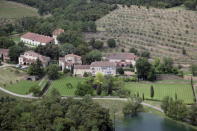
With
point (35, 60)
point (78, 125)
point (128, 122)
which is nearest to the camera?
point (78, 125)

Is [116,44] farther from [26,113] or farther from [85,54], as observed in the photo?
[26,113]

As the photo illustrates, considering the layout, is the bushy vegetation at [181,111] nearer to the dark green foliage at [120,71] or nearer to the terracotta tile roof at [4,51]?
the dark green foliage at [120,71]

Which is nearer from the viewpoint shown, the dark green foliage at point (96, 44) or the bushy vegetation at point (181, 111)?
the bushy vegetation at point (181, 111)

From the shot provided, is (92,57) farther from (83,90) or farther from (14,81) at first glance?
(14,81)

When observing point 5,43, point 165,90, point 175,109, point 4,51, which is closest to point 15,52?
point 4,51

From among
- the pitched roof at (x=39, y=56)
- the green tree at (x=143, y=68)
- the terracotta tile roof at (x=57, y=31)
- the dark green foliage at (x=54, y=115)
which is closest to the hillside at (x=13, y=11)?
the terracotta tile roof at (x=57, y=31)

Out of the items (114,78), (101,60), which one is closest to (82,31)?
(101,60)
